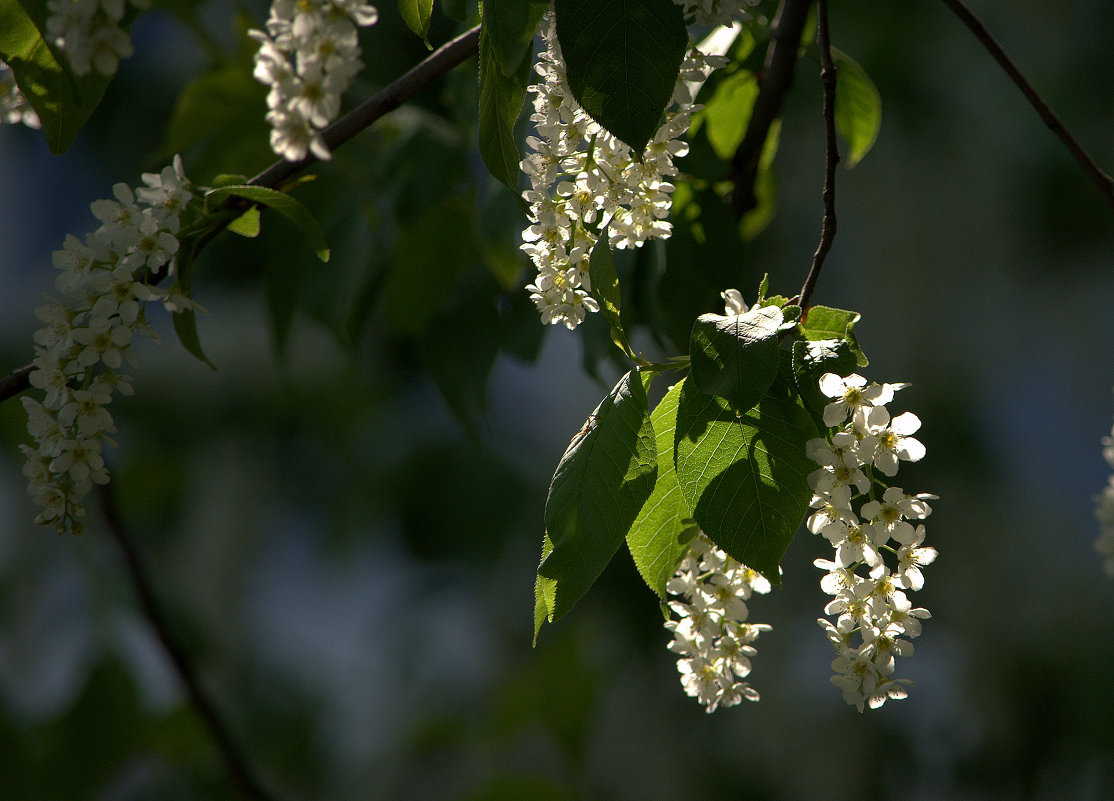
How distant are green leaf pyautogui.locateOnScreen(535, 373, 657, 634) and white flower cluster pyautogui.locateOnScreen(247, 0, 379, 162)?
Result: 0.62 feet

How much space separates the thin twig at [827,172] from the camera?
0.41 m

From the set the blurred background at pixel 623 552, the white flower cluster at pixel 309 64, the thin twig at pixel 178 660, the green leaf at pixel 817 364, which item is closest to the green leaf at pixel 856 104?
the green leaf at pixel 817 364

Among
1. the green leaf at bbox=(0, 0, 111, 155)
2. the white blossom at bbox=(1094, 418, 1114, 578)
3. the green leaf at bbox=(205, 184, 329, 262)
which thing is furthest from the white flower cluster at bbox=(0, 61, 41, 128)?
the white blossom at bbox=(1094, 418, 1114, 578)

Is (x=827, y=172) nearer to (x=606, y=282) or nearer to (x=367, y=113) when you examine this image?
(x=606, y=282)

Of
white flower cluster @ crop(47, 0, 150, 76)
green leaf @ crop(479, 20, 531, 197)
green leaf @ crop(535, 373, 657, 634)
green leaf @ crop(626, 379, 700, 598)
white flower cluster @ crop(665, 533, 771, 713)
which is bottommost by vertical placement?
white flower cluster @ crop(665, 533, 771, 713)

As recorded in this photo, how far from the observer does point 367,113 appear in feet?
1.52

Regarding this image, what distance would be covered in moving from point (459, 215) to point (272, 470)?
13.7 feet

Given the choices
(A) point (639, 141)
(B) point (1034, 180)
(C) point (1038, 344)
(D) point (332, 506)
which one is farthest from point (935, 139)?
(A) point (639, 141)

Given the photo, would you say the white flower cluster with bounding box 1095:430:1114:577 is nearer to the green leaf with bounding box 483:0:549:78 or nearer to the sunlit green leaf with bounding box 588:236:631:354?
the sunlit green leaf with bounding box 588:236:631:354

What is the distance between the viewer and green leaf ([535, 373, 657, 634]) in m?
0.42

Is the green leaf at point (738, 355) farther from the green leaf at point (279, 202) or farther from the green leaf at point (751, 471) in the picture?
the green leaf at point (279, 202)

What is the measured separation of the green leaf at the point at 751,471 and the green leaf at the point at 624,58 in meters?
0.14

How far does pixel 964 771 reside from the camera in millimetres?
2945

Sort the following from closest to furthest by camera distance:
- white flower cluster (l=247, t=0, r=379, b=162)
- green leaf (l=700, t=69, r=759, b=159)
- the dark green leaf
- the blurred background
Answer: white flower cluster (l=247, t=0, r=379, b=162), green leaf (l=700, t=69, r=759, b=159), the dark green leaf, the blurred background
